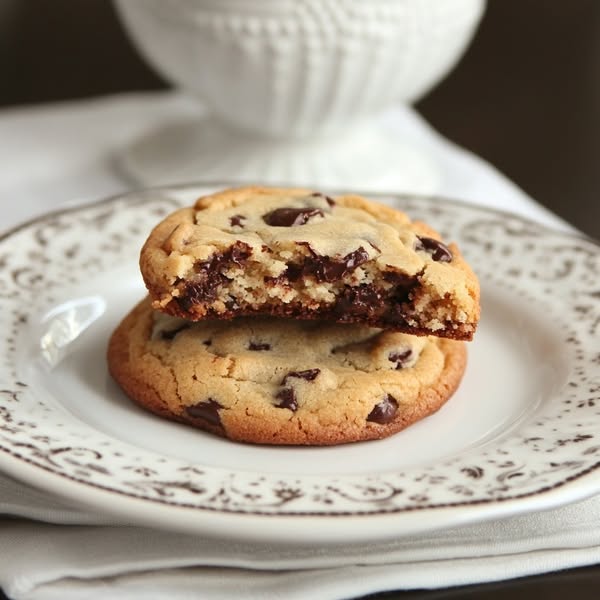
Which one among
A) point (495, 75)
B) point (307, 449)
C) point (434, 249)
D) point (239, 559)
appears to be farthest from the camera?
point (495, 75)

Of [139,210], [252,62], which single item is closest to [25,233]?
[139,210]

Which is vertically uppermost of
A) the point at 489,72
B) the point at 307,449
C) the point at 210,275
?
the point at 210,275

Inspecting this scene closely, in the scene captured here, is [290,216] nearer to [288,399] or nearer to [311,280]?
[311,280]

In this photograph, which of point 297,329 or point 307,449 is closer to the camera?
point 307,449

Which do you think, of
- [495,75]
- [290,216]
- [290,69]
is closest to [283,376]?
[290,216]

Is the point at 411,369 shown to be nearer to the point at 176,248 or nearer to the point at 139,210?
the point at 176,248

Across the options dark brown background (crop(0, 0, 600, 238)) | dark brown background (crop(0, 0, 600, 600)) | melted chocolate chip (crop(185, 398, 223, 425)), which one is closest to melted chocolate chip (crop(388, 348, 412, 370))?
melted chocolate chip (crop(185, 398, 223, 425))

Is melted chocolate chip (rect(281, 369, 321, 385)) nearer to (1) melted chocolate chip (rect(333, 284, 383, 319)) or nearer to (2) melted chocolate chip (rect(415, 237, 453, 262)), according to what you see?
(1) melted chocolate chip (rect(333, 284, 383, 319))
